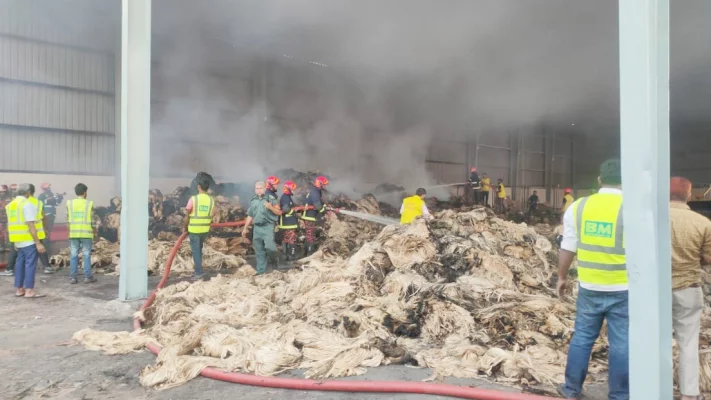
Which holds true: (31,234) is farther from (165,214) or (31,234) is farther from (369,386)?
(369,386)

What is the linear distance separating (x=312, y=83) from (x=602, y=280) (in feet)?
47.4

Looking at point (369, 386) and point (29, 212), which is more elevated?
point (29, 212)

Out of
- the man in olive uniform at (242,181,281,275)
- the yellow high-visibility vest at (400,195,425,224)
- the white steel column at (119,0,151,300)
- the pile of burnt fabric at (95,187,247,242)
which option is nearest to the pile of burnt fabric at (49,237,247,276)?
the pile of burnt fabric at (95,187,247,242)

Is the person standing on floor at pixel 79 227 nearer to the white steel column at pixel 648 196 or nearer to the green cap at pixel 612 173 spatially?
the green cap at pixel 612 173

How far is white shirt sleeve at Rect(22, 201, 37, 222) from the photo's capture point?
218 inches

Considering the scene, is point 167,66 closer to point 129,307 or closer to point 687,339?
point 129,307

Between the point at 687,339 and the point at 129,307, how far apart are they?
17.1 feet

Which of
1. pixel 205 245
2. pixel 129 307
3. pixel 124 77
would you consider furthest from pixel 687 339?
pixel 205 245

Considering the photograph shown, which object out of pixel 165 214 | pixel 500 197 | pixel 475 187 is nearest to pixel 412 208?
pixel 165 214

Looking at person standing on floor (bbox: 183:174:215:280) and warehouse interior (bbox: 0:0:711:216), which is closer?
person standing on floor (bbox: 183:174:215:280)

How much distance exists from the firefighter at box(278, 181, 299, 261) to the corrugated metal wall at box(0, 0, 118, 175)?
649 centimetres

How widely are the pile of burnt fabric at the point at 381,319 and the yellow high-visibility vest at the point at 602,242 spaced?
0.85 metres

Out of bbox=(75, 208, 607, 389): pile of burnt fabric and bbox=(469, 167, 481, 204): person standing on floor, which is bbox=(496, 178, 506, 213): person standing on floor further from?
bbox=(75, 208, 607, 389): pile of burnt fabric

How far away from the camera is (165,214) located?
33.8 ft
